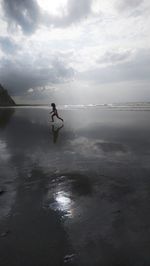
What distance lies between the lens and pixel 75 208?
6.30 m

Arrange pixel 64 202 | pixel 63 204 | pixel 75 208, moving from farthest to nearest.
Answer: pixel 64 202
pixel 63 204
pixel 75 208

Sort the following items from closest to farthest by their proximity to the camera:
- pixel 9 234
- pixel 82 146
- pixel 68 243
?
1. pixel 68 243
2. pixel 9 234
3. pixel 82 146

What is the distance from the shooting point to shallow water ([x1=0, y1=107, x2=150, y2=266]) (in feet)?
15.1

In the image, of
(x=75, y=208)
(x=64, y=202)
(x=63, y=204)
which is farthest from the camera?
(x=64, y=202)

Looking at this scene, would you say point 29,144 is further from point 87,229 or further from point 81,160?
point 87,229

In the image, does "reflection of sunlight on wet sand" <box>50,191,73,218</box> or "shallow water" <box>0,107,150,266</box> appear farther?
"reflection of sunlight on wet sand" <box>50,191,73,218</box>

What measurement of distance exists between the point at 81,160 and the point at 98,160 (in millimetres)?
801

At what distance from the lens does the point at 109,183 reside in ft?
26.0

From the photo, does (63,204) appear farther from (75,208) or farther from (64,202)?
(75,208)

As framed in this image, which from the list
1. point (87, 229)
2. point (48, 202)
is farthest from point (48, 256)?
point (48, 202)

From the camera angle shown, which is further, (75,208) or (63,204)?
(63,204)

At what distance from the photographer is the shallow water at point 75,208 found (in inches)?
181

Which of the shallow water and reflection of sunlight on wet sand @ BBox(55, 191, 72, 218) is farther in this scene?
reflection of sunlight on wet sand @ BBox(55, 191, 72, 218)

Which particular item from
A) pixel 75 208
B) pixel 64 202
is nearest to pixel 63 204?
pixel 64 202
